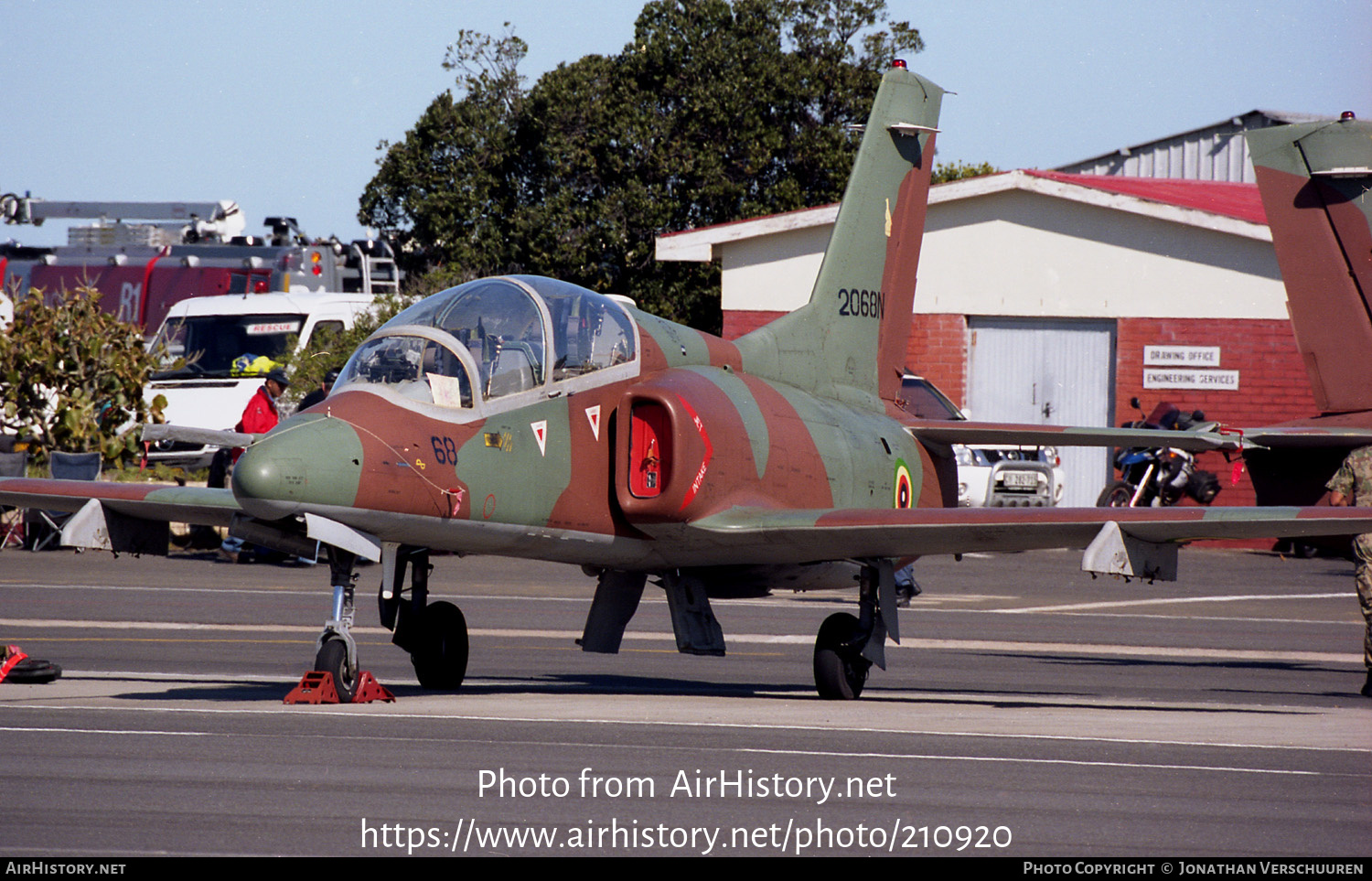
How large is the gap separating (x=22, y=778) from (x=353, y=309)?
69.8 ft

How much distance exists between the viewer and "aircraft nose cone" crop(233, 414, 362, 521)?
802cm

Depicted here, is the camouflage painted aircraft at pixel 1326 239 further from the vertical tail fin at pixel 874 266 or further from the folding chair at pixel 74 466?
the folding chair at pixel 74 466

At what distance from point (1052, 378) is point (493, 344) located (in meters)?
21.7

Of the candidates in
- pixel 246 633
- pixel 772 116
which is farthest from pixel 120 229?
pixel 246 633

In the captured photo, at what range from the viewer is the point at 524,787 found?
644 cm

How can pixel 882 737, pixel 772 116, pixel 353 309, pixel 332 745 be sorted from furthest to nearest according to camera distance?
pixel 772 116
pixel 353 309
pixel 882 737
pixel 332 745

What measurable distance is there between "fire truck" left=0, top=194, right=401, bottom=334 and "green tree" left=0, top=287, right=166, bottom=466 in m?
5.52

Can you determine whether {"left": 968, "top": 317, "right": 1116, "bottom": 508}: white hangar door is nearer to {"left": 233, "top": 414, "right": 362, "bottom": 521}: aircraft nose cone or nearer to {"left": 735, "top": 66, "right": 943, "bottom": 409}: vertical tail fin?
{"left": 735, "top": 66, "right": 943, "bottom": 409}: vertical tail fin

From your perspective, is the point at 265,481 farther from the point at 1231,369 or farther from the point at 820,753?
the point at 1231,369

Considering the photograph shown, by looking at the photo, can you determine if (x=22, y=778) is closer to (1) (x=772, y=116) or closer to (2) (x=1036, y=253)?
(2) (x=1036, y=253)

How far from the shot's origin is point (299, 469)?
26.6 ft

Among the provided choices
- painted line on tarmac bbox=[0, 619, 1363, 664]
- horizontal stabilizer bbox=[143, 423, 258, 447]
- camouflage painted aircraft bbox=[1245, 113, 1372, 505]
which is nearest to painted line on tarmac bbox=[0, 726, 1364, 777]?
horizontal stabilizer bbox=[143, 423, 258, 447]

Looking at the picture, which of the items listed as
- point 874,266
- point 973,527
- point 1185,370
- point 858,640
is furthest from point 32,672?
point 1185,370

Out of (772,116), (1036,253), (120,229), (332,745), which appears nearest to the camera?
(332,745)
